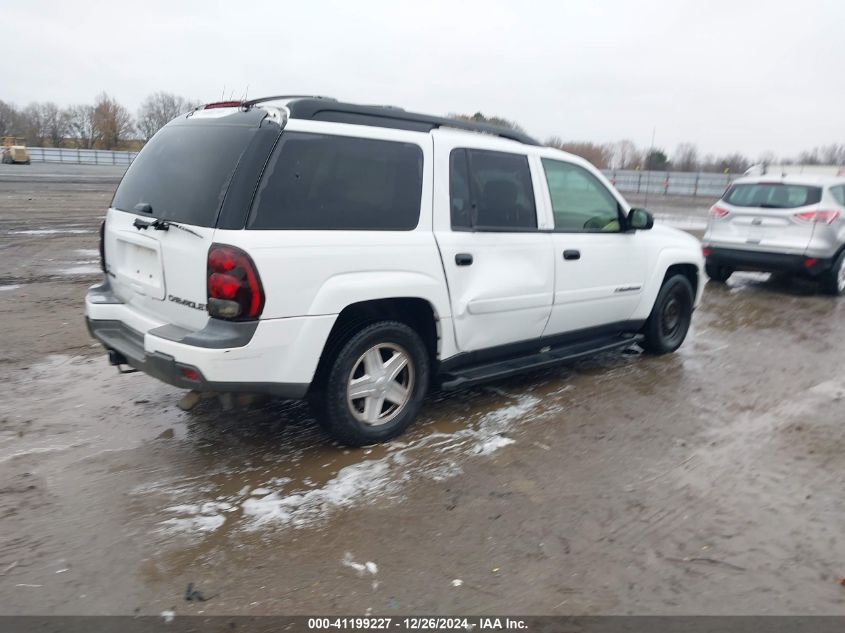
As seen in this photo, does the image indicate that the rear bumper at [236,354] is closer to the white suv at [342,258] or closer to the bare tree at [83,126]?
the white suv at [342,258]

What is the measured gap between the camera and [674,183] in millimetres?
38562

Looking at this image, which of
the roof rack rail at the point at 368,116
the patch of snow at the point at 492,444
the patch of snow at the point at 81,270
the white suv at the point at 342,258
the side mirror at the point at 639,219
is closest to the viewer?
the white suv at the point at 342,258

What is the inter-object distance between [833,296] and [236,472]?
902cm

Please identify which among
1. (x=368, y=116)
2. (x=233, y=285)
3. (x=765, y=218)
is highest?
(x=368, y=116)

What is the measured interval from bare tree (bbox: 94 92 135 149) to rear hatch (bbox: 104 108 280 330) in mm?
71287

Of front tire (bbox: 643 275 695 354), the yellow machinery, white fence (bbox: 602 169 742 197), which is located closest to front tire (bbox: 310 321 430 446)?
front tire (bbox: 643 275 695 354)

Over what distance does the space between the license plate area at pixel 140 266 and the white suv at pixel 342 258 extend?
0.05ft

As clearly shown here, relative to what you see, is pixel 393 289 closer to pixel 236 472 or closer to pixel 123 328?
pixel 236 472

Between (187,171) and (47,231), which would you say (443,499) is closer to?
(187,171)

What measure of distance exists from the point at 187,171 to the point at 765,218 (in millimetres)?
8297

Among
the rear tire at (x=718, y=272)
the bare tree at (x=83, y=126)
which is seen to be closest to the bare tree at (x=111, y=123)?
the bare tree at (x=83, y=126)

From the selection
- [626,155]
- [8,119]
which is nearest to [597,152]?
[626,155]

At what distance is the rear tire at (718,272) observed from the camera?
33.1 feet

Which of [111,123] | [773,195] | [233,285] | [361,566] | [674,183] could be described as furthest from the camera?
[111,123]
